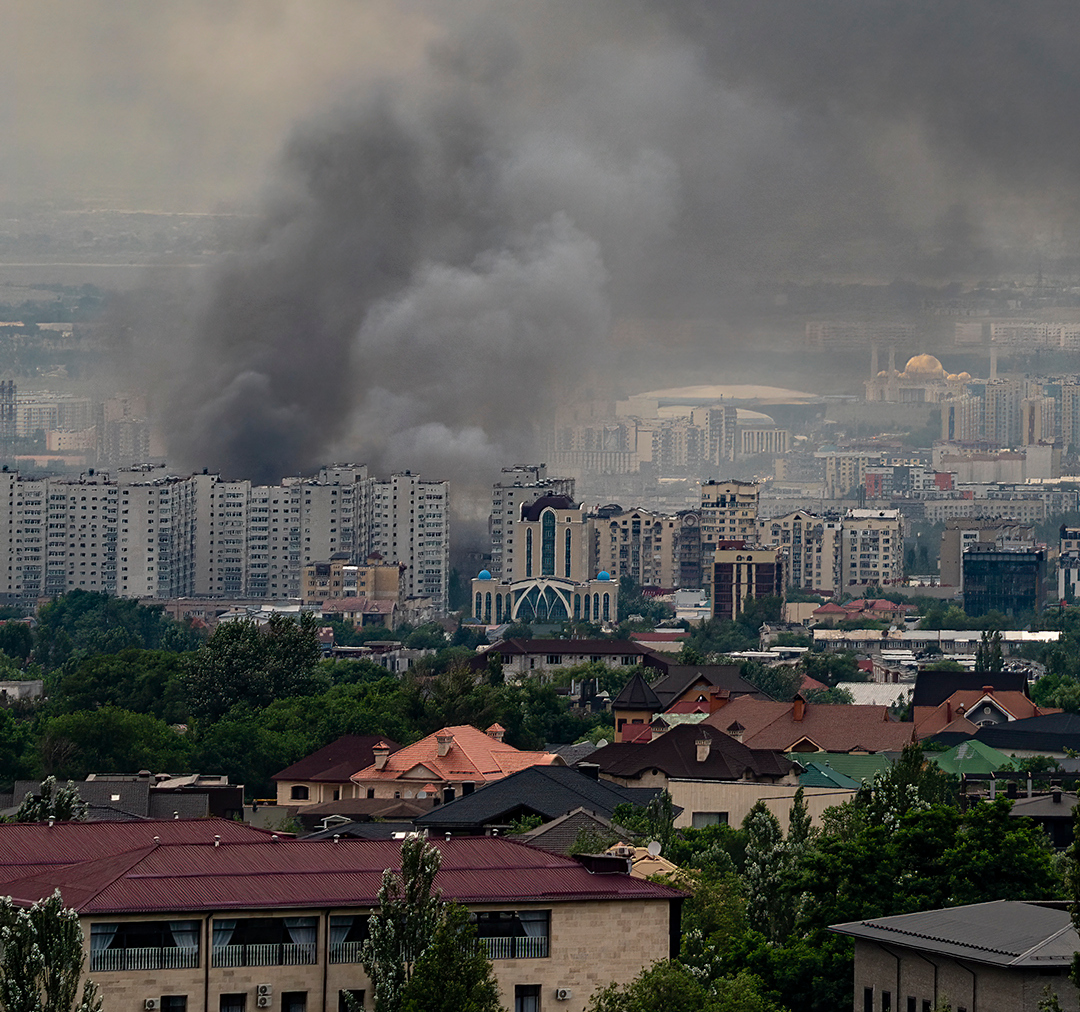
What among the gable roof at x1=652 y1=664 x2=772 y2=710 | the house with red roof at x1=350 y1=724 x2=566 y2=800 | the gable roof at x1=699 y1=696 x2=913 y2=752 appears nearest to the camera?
the house with red roof at x1=350 y1=724 x2=566 y2=800

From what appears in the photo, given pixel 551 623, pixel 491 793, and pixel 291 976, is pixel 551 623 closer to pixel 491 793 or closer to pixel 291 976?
pixel 491 793

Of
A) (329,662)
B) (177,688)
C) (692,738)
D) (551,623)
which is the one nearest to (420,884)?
(692,738)

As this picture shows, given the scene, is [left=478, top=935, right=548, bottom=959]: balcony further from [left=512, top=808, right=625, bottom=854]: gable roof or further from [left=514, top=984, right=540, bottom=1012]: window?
[left=512, top=808, right=625, bottom=854]: gable roof

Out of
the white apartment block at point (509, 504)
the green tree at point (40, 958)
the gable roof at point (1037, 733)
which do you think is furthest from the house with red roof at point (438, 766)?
the white apartment block at point (509, 504)

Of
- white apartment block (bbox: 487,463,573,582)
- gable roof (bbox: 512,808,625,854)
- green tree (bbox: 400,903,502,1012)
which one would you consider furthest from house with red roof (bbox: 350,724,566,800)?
white apartment block (bbox: 487,463,573,582)

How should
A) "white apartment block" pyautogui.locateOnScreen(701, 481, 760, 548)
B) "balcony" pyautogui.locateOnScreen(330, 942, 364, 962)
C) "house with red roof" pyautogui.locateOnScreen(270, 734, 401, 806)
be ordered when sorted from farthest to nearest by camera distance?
"white apartment block" pyautogui.locateOnScreen(701, 481, 760, 548) < "house with red roof" pyautogui.locateOnScreen(270, 734, 401, 806) < "balcony" pyautogui.locateOnScreen(330, 942, 364, 962)

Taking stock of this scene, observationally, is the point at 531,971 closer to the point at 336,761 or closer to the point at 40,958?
the point at 40,958
